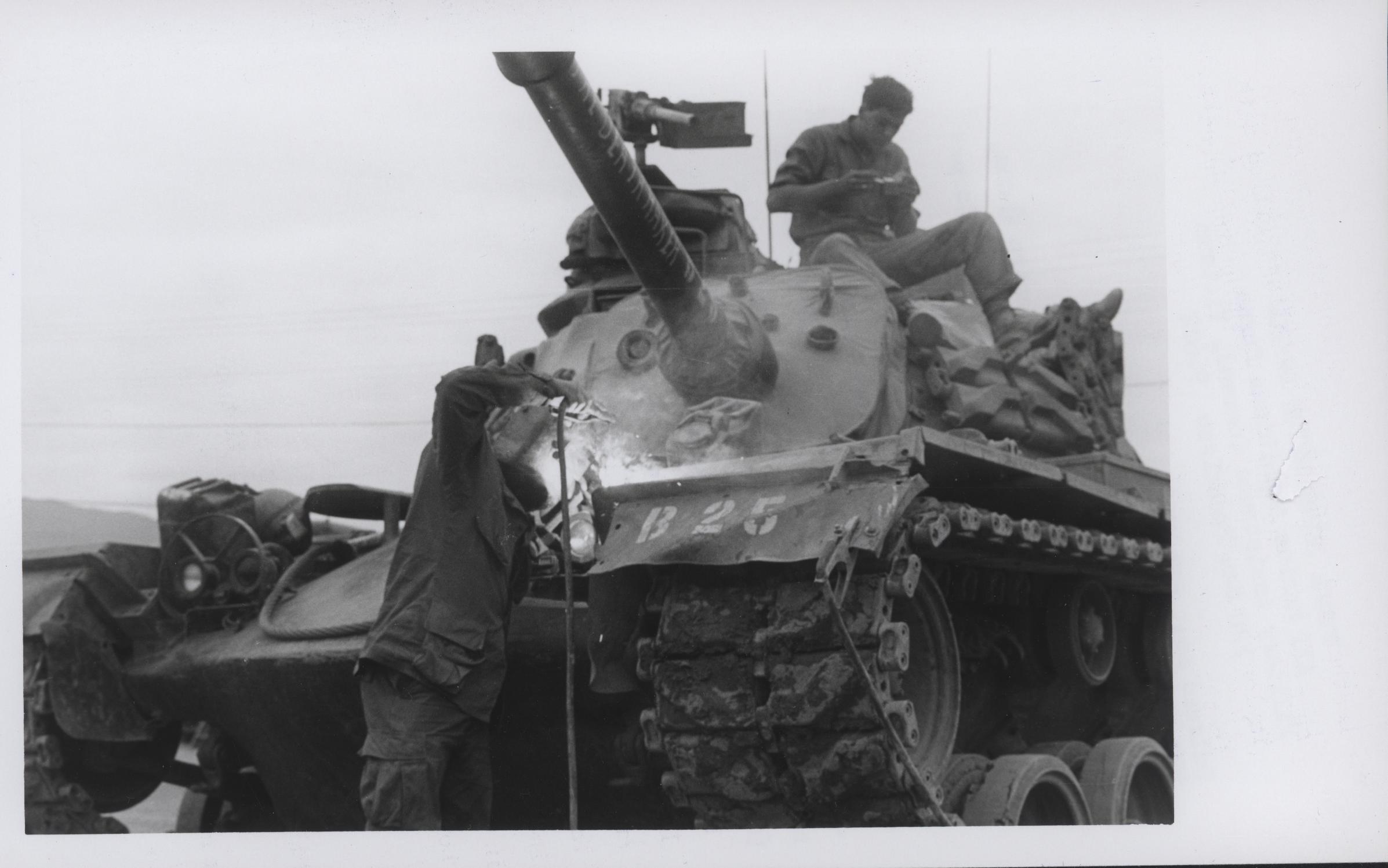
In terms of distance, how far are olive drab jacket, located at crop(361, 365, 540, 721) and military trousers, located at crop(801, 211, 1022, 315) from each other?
285cm

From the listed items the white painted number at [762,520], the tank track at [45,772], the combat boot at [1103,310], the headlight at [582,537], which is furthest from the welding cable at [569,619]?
the combat boot at [1103,310]

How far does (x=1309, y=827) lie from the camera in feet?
19.9

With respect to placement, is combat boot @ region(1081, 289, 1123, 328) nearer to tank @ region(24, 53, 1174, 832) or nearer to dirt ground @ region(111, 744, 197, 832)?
tank @ region(24, 53, 1174, 832)

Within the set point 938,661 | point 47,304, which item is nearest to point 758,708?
point 938,661

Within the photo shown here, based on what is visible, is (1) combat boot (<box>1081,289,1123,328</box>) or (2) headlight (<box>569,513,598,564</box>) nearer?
(2) headlight (<box>569,513,598,564</box>)

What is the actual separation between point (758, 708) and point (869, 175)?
11.6ft

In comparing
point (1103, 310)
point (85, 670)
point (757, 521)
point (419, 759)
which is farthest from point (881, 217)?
point (85, 670)

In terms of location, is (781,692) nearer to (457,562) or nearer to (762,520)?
(762,520)

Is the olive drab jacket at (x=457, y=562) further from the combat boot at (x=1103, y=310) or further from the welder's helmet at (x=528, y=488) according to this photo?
the combat boot at (x=1103, y=310)

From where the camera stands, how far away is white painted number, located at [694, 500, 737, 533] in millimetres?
5875

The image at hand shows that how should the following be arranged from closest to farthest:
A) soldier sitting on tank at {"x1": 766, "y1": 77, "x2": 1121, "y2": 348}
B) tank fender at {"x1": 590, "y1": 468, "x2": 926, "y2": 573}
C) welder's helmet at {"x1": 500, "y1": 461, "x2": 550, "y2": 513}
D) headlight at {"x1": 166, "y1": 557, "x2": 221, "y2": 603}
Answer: tank fender at {"x1": 590, "y1": 468, "x2": 926, "y2": 573} < welder's helmet at {"x1": 500, "y1": 461, "x2": 550, "y2": 513} < headlight at {"x1": 166, "y1": 557, "x2": 221, "y2": 603} < soldier sitting on tank at {"x1": 766, "y1": 77, "x2": 1121, "y2": 348}

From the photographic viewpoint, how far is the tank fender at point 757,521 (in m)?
5.68

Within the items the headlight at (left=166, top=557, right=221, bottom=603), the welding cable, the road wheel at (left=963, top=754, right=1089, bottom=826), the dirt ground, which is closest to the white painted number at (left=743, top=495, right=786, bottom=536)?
the welding cable

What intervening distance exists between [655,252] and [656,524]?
1.13 metres
